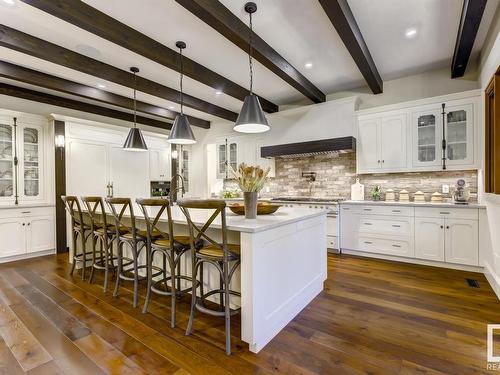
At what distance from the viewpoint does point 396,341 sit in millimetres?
1876

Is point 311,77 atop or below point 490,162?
atop

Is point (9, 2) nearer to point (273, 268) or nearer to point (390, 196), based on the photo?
point (273, 268)

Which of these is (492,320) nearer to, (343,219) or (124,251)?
(343,219)

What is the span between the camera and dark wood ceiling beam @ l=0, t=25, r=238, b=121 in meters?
2.68

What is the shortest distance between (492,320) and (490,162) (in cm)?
183

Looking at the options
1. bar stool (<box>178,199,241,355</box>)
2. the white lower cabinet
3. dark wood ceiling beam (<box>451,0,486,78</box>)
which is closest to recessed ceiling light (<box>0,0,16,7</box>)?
bar stool (<box>178,199,241,355</box>)

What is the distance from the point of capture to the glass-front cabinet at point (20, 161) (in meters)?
4.12

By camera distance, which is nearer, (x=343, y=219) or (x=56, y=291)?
(x=56, y=291)

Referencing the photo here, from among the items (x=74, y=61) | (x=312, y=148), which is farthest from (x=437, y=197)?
(x=74, y=61)

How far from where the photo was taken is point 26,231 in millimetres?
4195

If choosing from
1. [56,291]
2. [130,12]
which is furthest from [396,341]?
[130,12]

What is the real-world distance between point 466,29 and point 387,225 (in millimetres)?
2498

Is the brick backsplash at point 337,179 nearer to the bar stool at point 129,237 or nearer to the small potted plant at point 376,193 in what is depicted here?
the small potted plant at point 376,193

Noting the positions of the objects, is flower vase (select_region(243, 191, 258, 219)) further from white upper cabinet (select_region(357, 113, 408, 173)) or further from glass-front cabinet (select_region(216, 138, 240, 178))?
glass-front cabinet (select_region(216, 138, 240, 178))
